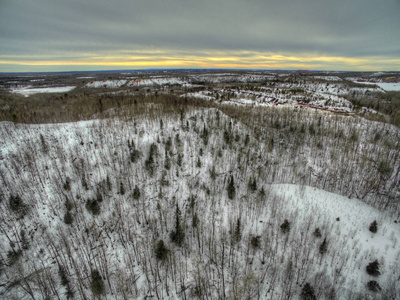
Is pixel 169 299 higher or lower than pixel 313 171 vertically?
lower

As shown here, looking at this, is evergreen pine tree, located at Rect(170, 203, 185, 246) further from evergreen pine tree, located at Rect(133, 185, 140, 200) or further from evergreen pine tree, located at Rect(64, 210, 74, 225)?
evergreen pine tree, located at Rect(64, 210, 74, 225)

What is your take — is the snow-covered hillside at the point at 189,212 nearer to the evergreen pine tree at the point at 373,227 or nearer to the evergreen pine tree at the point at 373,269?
the evergreen pine tree at the point at 373,269

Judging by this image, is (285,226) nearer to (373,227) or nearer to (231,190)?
(231,190)

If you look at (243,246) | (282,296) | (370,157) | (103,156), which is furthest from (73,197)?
(370,157)

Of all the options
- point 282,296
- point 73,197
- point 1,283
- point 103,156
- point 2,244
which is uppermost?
point 103,156

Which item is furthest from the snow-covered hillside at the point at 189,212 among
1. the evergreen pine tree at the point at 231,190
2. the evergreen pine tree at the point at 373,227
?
the evergreen pine tree at the point at 373,227

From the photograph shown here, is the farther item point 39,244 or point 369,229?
point 369,229

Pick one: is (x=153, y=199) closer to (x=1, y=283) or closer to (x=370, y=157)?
(x=1, y=283)

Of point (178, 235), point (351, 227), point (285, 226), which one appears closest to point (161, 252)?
point (178, 235)

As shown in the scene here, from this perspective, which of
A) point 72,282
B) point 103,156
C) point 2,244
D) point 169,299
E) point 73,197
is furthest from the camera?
point 103,156

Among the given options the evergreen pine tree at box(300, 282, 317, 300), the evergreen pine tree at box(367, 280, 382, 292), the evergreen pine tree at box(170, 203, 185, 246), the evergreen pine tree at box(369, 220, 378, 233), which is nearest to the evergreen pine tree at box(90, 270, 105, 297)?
the evergreen pine tree at box(170, 203, 185, 246)
